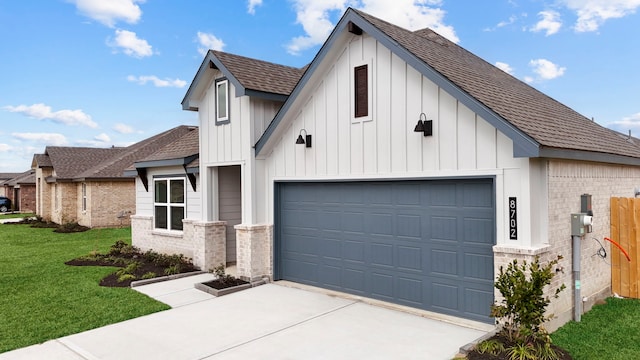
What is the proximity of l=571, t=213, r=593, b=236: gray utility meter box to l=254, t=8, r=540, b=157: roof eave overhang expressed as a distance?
6.67 feet

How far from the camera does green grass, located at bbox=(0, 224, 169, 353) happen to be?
23.5ft

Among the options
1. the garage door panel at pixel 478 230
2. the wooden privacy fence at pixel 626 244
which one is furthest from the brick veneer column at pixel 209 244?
the wooden privacy fence at pixel 626 244

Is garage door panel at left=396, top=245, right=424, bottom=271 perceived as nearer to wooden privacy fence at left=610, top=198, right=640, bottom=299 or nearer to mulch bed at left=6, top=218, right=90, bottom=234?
wooden privacy fence at left=610, top=198, right=640, bottom=299

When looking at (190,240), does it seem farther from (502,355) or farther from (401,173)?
(502,355)

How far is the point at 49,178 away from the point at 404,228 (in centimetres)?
2841

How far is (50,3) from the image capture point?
15.2m

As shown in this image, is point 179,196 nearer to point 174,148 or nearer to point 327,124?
point 174,148

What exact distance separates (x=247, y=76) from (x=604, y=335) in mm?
8765

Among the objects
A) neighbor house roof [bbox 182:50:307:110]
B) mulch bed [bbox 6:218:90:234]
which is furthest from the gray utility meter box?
mulch bed [bbox 6:218:90:234]

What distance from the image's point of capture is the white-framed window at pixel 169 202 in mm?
13469

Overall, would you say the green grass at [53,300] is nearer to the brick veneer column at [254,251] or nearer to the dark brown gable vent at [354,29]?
the brick veneer column at [254,251]

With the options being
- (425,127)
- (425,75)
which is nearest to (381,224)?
(425,127)

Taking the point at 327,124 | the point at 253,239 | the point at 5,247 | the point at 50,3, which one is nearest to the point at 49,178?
the point at 5,247

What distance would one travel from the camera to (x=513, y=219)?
6539mm
